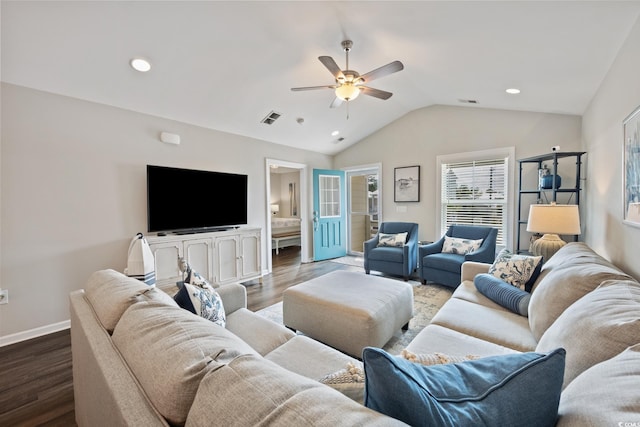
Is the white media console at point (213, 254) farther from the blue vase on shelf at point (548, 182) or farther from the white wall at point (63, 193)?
the blue vase on shelf at point (548, 182)

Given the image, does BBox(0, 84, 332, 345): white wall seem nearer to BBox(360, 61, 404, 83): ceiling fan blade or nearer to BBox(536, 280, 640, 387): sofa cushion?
BBox(360, 61, 404, 83): ceiling fan blade

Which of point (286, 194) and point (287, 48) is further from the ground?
point (287, 48)

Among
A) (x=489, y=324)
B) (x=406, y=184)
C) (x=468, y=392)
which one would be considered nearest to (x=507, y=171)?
(x=406, y=184)

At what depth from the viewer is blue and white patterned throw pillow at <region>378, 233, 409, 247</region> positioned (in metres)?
4.52

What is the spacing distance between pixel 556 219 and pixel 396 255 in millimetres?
2036

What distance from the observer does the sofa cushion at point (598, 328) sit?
0.82 m

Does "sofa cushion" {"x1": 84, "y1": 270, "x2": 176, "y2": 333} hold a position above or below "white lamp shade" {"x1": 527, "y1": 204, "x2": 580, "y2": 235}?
below

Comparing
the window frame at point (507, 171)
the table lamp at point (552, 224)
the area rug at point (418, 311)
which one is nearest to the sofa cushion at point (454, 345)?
the area rug at point (418, 311)

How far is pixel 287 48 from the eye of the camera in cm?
277

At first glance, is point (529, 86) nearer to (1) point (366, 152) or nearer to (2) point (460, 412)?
(1) point (366, 152)

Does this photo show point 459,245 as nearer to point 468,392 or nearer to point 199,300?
point 199,300

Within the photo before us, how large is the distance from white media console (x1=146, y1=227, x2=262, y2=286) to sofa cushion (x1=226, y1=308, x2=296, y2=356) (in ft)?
5.80

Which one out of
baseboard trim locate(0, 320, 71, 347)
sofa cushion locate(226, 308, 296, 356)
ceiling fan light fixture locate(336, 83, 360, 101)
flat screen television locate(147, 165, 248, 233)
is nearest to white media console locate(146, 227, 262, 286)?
flat screen television locate(147, 165, 248, 233)

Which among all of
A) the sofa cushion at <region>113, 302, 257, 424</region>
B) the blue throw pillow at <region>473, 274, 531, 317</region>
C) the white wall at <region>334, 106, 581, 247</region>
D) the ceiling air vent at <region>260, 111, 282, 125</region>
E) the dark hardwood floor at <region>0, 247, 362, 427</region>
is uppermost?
the ceiling air vent at <region>260, 111, 282, 125</region>
